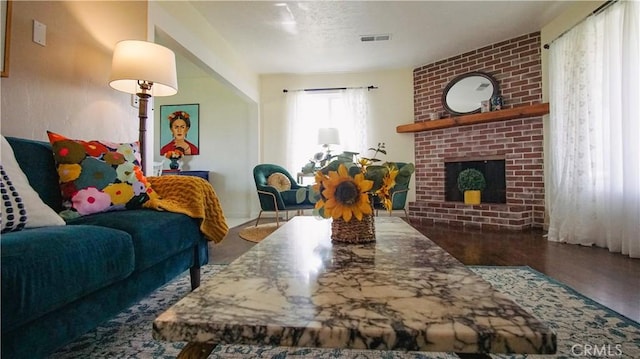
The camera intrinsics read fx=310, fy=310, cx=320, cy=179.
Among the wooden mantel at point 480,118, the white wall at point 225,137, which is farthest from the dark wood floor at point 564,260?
the white wall at point 225,137

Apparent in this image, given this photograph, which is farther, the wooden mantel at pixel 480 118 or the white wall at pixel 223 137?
the white wall at pixel 223 137

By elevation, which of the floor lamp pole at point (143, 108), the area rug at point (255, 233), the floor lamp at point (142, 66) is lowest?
the area rug at point (255, 233)

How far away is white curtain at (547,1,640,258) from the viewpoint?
2.28m

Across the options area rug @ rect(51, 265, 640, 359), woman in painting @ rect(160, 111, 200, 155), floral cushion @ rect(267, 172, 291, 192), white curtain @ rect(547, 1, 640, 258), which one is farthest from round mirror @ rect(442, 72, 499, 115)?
woman in painting @ rect(160, 111, 200, 155)

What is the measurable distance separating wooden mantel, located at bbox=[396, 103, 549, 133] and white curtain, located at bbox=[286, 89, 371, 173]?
0.63m

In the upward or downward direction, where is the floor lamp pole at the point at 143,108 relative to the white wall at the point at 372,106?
downward

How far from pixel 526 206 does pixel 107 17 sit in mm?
4435

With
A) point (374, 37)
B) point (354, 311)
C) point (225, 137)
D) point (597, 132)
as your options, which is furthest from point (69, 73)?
point (597, 132)

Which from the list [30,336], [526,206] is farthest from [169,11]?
[526,206]

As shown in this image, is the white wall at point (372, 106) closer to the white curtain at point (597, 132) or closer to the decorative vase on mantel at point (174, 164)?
the decorative vase on mantel at point (174, 164)

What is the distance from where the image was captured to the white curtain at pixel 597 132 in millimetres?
2275

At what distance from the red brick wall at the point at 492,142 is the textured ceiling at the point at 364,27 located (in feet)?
0.70

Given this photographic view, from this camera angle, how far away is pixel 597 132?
2658mm

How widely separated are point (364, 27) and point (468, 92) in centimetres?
176
